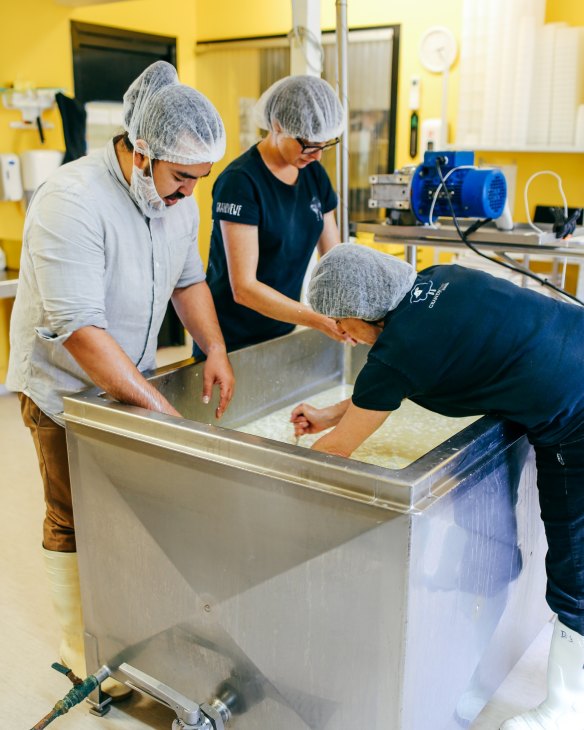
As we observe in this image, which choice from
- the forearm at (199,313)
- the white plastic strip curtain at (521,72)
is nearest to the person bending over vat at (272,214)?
the forearm at (199,313)

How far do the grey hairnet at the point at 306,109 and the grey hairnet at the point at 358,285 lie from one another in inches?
26.2

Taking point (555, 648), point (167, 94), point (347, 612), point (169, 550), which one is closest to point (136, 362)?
point (169, 550)

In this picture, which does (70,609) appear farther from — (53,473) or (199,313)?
(199,313)

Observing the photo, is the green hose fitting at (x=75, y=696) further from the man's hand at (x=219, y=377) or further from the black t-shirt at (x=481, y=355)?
the black t-shirt at (x=481, y=355)

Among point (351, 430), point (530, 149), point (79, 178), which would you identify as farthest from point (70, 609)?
point (530, 149)

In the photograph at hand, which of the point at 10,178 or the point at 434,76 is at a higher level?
the point at 434,76

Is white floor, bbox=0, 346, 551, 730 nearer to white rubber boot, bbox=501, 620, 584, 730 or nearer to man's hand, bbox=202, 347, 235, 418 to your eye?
white rubber boot, bbox=501, 620, 584, 730

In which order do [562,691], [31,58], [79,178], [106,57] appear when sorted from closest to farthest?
1. [79,178]
2. [562,691]
3. [31,58]
4. [106,57]

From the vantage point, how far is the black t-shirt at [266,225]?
1962 mm

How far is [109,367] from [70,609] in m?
0.72

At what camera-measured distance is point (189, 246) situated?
181 centimetres

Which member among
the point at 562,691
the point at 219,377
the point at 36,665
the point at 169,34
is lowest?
the point at 36,665

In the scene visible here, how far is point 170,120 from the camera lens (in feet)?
4.75

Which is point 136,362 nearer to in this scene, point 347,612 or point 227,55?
point 347,612
